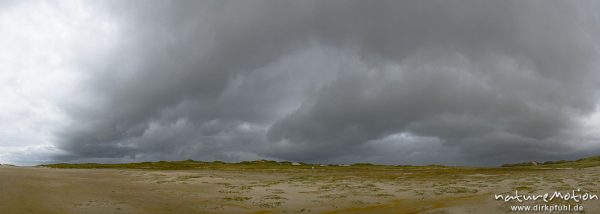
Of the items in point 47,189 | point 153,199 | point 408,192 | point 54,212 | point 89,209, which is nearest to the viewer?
point 54,212

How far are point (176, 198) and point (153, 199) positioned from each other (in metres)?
1.75

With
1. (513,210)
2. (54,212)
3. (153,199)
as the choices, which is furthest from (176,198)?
(513,210)

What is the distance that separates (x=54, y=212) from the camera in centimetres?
2245

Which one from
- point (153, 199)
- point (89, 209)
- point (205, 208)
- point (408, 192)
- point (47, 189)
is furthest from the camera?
point (408, 192)

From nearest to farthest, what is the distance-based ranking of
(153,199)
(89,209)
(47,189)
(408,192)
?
(89,209) < (153,199) < (47,189) < (408,192)

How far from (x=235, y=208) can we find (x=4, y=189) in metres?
20.4

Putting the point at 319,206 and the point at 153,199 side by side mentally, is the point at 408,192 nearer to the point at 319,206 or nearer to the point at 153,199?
the point at 319,206

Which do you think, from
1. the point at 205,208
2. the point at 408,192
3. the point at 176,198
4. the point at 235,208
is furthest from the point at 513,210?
the point at 176,198

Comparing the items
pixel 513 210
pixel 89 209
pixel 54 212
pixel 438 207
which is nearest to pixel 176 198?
pixel 89 209

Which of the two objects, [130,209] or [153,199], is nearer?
[130,209]

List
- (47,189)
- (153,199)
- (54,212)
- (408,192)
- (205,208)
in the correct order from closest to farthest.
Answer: (54,212) → (205,208) → (153,199) → (47,189) → (408,192)

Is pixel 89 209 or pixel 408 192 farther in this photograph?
pixel 408 192

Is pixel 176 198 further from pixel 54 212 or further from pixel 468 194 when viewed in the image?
pixel 468 194

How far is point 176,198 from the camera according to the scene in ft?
100
